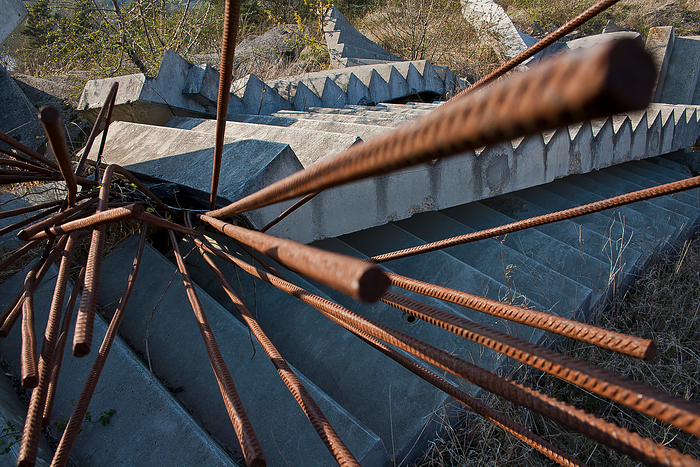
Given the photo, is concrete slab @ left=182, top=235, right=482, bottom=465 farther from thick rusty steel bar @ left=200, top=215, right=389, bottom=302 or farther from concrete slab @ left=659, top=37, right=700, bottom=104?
concrete slab @ left=659, top=37, right=700, bottom=104

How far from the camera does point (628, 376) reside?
2.43 m

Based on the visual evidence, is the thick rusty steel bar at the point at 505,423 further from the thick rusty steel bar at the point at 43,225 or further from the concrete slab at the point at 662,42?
the concrete slab at the point at 662,42

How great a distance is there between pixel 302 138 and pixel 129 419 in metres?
2.08

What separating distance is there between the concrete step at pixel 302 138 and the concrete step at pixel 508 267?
1.03 m

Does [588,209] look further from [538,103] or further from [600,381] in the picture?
[538,103]

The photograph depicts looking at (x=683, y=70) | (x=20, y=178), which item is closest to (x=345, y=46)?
(x=683, y=70)

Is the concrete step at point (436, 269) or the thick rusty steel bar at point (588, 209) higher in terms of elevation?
the thick rusty steel bar at point (588, 209)

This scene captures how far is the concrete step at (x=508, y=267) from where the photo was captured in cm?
273

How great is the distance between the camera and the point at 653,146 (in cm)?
573

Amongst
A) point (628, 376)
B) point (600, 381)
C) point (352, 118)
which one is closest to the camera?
point (600, 381)

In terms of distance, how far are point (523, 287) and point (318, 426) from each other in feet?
7.09

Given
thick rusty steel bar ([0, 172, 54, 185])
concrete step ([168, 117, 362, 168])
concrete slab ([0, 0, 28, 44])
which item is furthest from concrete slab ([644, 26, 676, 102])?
concrete slab ([0, 0, 28, 44])

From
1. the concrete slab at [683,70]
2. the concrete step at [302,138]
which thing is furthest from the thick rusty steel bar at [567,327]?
the concrete slab at [683,70]

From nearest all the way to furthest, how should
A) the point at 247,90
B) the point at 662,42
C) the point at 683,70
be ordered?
the point at 247,90, the point at 662,42, the point at 683,70
